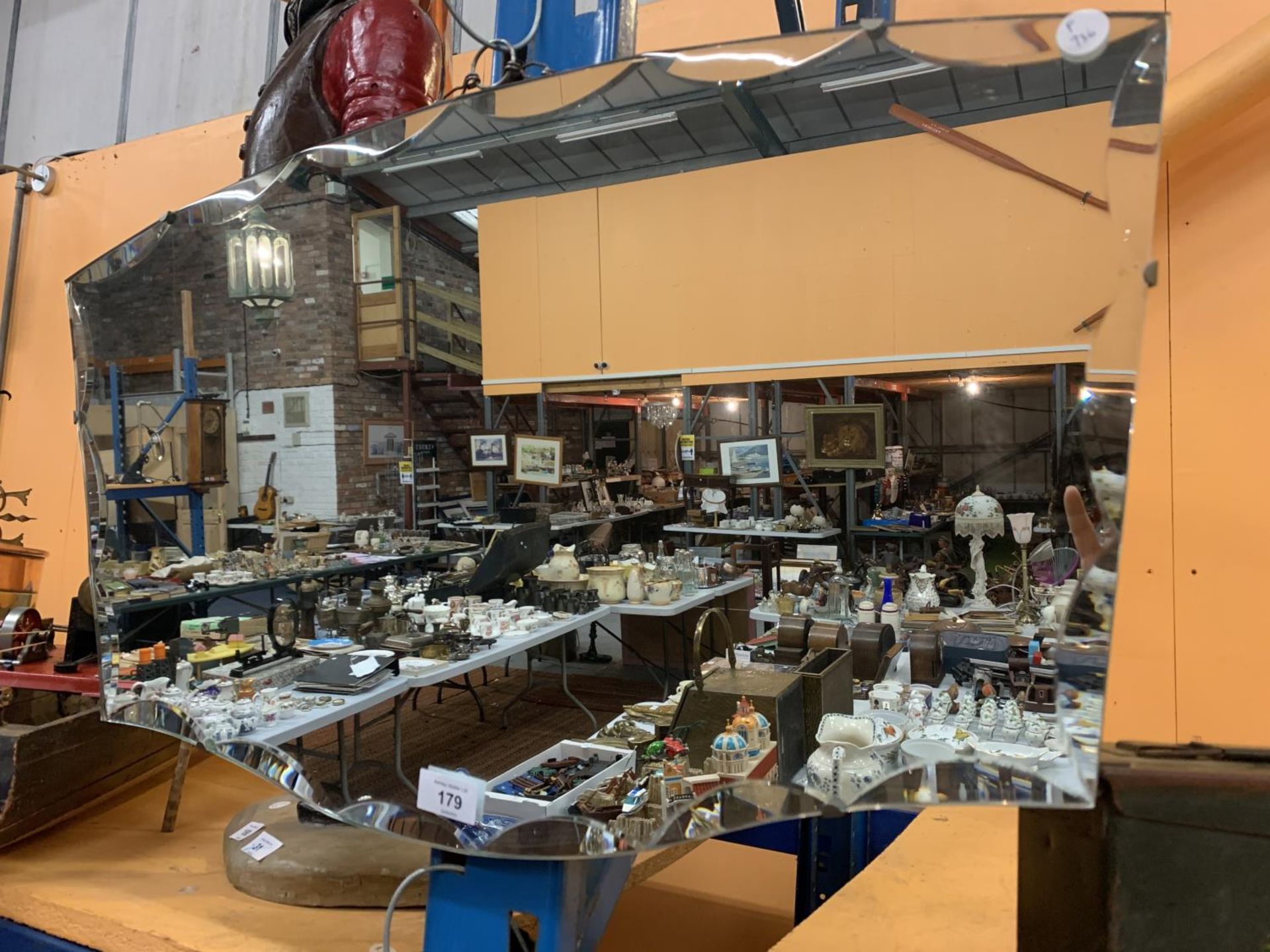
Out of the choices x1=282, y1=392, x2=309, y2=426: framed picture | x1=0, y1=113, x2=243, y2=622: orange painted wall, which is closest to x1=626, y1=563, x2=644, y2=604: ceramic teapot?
x1=282, y1=392, x2=309, y2=426: framed picture

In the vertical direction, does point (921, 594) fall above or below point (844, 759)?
above

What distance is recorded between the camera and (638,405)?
137 cm

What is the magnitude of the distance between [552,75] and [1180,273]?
→ 1.93m

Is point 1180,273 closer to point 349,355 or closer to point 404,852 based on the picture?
point 349,355

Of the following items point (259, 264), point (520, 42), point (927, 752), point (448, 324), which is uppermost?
point (520, 42)

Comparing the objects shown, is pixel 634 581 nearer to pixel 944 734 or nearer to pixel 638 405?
pixel 638 405

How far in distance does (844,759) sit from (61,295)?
194 inches

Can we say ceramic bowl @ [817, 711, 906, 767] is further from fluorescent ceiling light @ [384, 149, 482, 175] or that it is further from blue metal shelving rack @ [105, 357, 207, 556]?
blue metal shelving rack @ [105, 357, 207, 556]

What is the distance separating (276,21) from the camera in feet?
11.7

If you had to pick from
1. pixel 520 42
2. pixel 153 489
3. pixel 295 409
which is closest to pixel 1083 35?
pixel 520 42

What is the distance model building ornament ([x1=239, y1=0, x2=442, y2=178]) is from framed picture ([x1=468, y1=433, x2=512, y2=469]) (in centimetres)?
71

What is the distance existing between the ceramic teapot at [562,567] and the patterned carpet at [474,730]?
0.60ft

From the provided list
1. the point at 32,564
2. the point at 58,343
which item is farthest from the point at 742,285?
the point at 58,343

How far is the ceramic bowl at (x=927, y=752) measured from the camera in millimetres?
1021
